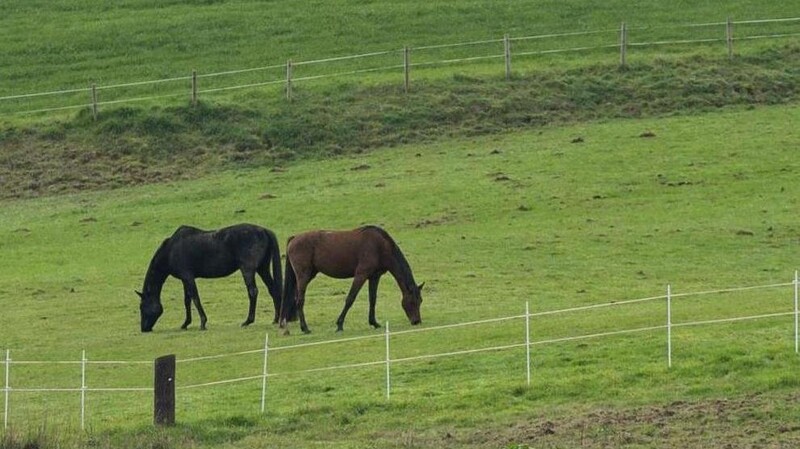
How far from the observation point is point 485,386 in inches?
921

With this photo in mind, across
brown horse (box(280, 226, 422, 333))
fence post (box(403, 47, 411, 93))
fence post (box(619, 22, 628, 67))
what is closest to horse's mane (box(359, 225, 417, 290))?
brown horse (box(280, 226, 422, 333))

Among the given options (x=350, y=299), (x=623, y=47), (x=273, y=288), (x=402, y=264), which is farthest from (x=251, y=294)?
(x=623, y=47)

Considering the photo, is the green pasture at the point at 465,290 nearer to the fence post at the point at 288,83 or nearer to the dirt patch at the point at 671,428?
the dirt patch at the point at 671,428

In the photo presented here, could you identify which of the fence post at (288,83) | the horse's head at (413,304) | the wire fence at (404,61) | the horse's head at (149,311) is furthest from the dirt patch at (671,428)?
the wire fence at (404,61)

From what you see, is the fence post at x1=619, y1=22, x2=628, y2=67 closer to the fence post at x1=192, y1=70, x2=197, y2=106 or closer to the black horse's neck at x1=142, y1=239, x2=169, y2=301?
the fence post at x1=192, y1=70, x2=197, y2=106

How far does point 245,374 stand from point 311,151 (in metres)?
21.8

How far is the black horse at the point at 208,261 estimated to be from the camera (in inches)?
1216

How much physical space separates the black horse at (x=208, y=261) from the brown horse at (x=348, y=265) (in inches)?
47.2

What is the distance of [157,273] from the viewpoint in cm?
3164

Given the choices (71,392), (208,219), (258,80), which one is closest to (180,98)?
(258,80)

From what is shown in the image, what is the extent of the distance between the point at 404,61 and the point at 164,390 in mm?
30896

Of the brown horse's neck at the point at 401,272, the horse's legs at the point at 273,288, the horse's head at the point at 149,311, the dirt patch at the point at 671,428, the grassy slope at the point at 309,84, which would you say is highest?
the grassy slope at the point at 309,84

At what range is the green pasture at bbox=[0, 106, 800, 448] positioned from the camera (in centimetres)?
2238

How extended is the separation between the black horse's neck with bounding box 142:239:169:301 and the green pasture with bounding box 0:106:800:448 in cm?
76
